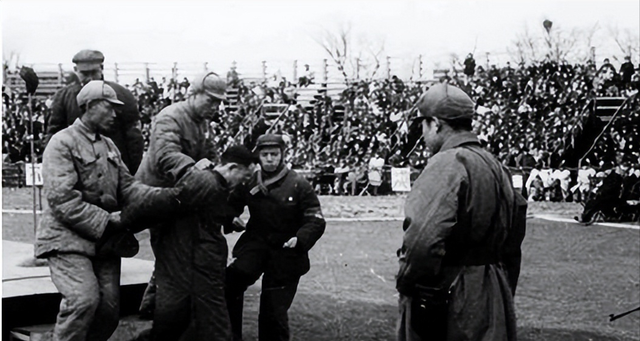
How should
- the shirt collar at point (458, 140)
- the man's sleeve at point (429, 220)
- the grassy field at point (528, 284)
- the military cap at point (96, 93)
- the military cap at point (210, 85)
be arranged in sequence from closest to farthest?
the man's sleeve at point (429, 220) < the shirt collar at point (458, 140) < the military cap at point (96, 93) < the military cap at point (210, 85) < the grassy field at point (528, 284)

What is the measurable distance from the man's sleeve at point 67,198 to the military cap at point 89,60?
151 cm

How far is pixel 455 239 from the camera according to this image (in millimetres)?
4668

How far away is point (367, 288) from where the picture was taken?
1168 centimetres

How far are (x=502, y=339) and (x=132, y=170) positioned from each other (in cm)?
373

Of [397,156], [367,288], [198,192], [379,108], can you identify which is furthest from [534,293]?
[379,108]

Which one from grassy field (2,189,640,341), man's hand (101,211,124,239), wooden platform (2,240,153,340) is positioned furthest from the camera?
grassy field (2,189,640,341)

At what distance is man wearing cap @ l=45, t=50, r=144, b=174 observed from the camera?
712 centimetres

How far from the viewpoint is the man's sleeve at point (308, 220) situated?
7.07m

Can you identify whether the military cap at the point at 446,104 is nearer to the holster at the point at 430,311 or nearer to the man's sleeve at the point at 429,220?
the man's sleeve at the point at 429,220

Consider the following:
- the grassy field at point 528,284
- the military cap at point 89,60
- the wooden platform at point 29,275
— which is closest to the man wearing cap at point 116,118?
the military cap at point 89,60

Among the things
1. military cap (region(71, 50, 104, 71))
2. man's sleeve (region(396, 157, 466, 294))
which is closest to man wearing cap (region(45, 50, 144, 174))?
military cap (region(71, 50, 104, 71))

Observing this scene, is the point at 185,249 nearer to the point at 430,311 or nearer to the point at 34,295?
the point at 34,295

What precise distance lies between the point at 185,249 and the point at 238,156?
0.69m

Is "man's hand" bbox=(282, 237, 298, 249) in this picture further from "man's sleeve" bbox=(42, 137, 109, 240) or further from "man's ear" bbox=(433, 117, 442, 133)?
"man's ear" bbox=(433, 117, 442, 133)
